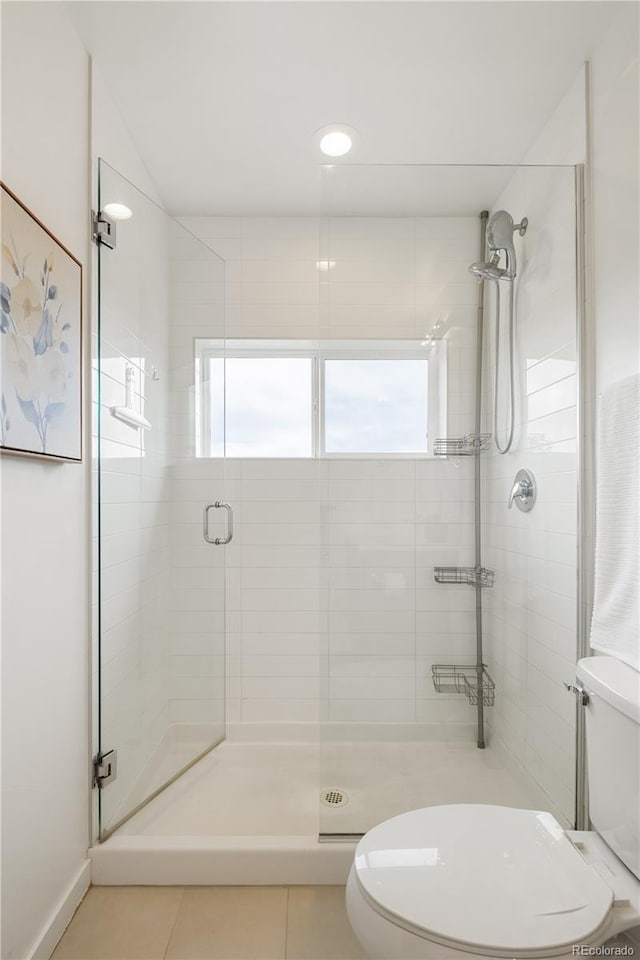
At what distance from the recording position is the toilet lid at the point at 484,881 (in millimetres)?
1018

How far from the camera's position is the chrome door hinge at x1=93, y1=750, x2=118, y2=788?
1.77 metres

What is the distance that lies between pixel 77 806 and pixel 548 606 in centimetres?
162

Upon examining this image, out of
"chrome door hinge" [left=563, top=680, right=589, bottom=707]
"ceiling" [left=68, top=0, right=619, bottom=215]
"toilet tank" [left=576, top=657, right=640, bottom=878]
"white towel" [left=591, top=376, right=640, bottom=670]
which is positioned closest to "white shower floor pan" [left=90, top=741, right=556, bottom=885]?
"chrome door hinge" [left=563, top=680, right=589, bottom=707]

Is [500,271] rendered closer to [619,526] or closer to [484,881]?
[619,526]

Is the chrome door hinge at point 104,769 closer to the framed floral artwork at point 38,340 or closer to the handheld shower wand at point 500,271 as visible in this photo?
the framed floral artwork at point 38,340

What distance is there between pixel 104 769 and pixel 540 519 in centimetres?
167

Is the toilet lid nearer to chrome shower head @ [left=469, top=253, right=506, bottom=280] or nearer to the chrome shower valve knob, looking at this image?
the chrome shower valve knob

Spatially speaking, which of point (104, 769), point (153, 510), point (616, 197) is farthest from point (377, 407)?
point (104, 769)

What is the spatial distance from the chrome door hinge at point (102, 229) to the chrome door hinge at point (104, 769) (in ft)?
5.53

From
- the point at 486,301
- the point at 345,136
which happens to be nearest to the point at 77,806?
the point at 486,301

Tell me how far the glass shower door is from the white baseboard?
141mm

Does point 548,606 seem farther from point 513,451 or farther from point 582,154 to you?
point 582,154

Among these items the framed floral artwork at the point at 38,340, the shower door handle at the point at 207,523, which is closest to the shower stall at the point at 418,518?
the framed floral artwork at the point at 38,340

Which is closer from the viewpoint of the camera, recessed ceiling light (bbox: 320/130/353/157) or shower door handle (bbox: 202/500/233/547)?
recessed ceiling light (bbox: 320/130/353/157)
